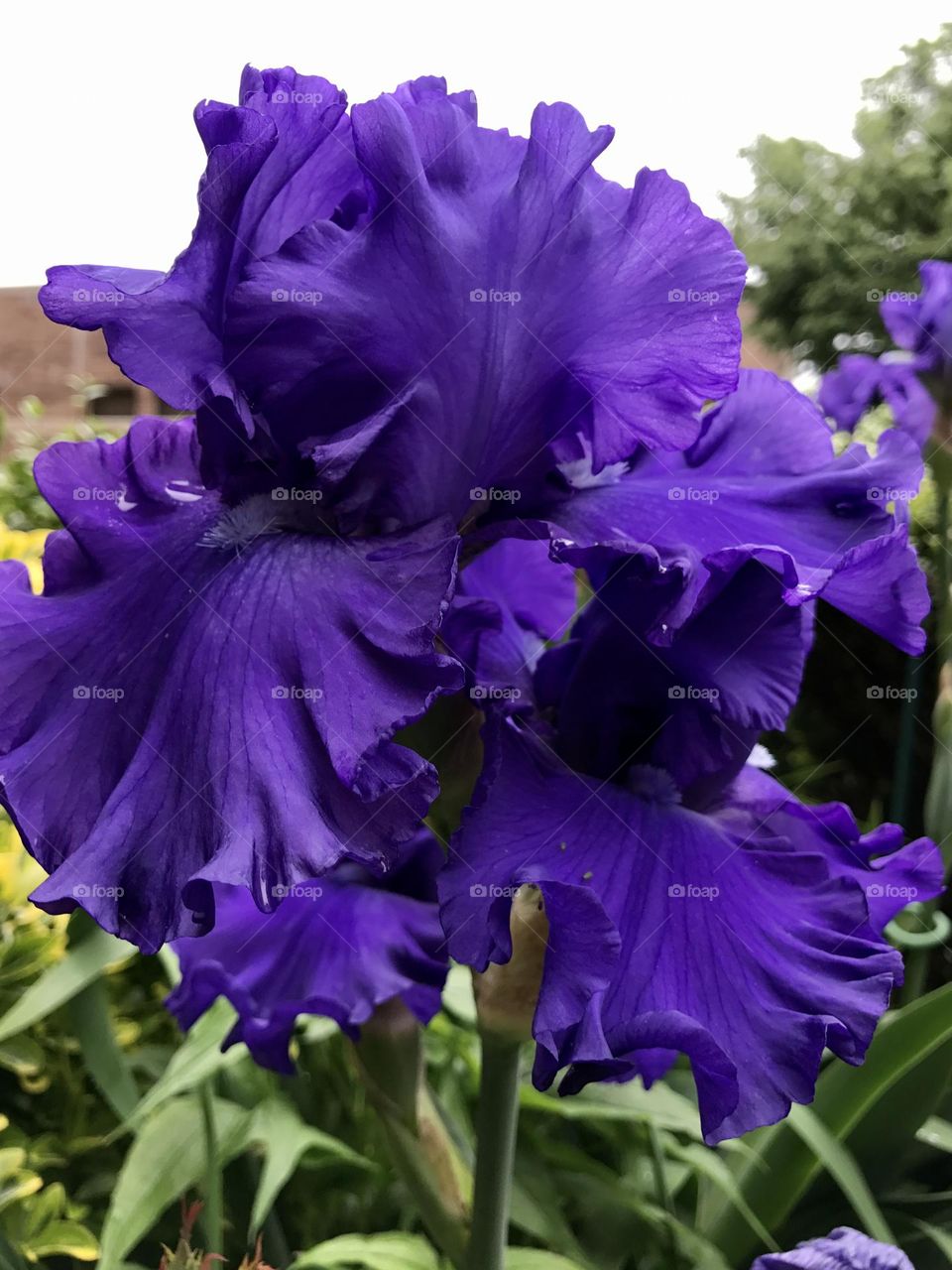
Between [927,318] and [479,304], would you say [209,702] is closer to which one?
[479,304]

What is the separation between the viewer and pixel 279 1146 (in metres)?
0.81

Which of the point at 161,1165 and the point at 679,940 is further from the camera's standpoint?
the point at 161,1165

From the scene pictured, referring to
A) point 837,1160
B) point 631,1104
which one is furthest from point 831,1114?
point 631,1104

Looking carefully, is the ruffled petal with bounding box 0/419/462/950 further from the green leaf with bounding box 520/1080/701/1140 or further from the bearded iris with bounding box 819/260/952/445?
the bearded iris with bounding box 819/260/952/445

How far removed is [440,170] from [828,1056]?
91 cm

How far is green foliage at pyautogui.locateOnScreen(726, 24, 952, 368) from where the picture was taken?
19.9 ft

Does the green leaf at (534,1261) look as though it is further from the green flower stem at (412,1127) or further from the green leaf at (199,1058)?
the green leaf at (199,1058)

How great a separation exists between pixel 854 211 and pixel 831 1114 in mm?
6932

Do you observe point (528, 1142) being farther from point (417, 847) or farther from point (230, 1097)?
point (417, 847)

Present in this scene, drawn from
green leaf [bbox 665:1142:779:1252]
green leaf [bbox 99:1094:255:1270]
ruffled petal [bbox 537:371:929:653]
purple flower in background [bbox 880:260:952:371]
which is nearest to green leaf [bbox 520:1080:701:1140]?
green leaf [bbox 665:1142:779:1252]

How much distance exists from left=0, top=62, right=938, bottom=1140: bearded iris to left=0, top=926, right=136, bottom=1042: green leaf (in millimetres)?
357

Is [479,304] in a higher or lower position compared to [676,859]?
higher

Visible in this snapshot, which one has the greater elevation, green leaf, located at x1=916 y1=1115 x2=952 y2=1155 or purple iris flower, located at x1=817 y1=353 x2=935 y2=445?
purple iris flower, located at x1=817 y1=353 x2=935 y2=445

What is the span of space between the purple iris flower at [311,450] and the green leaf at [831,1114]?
0.58 meters
